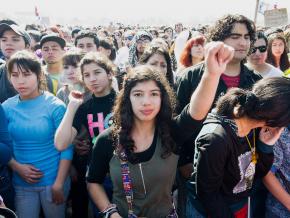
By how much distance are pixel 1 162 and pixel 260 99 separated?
1.79 metres

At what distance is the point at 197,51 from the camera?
13.3 feet

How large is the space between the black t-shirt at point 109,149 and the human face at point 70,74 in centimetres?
149

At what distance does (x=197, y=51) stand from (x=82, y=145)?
6.34ft

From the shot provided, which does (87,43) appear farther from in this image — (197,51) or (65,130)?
(65,130)

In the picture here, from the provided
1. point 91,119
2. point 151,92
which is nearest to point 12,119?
point 91,119

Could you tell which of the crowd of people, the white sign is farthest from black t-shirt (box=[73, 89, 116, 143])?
the white sign

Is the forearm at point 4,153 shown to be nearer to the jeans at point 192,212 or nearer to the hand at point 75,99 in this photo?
the hand at point 75,99

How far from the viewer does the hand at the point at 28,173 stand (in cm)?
262

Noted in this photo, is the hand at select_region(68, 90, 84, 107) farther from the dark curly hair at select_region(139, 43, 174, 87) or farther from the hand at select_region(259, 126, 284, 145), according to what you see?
the hand at select_region(259, 126, 284, 145)

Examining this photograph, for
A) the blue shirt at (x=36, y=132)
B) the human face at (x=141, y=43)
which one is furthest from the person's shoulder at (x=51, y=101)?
the human face at (x=141, y=43)

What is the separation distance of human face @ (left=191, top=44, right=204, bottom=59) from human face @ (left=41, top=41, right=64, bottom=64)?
166cm

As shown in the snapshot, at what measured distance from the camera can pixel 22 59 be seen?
8.96 feet

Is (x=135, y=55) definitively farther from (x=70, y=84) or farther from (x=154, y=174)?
(x=154, y=174)

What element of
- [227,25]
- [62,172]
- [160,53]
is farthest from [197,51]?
[62,172]
